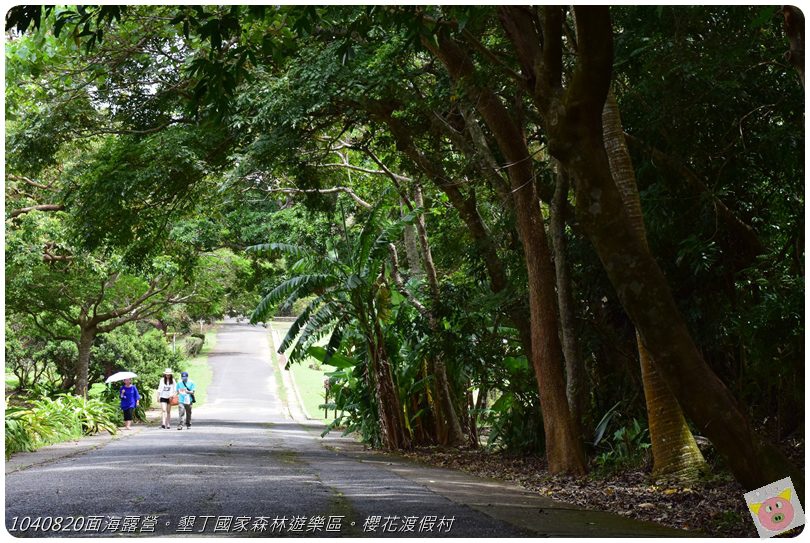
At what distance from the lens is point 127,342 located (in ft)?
113

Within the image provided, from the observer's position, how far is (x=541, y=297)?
11.1 m

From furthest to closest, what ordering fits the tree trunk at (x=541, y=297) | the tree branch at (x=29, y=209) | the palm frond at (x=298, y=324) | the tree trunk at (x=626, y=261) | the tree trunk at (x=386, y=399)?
the tree branch at (x=29, y=209)
the tree trunk at (x=386, y=399)
the palm frond at (x=298, y=324)
the tree trunk at (x=541, y=297)
the tree trunk at (x=626, y=261)

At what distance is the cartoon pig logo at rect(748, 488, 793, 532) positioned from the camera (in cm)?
591

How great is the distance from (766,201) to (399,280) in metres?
9.61

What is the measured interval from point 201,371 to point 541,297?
43860 millimetres

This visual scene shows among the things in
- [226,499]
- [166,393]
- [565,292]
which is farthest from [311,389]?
[226,499]

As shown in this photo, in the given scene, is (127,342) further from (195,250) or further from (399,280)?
(399,280)

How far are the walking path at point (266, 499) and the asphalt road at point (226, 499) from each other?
0.01m

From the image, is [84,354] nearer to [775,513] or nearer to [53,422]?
[53,422]

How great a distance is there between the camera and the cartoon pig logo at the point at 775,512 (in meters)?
5.91

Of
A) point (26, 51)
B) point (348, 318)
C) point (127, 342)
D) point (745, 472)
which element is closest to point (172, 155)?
point (26, 51)

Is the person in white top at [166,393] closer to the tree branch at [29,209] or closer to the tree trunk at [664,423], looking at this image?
the tree branch at [29,209]

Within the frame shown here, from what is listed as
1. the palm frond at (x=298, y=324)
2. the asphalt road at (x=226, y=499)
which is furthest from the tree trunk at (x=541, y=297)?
the palm frond at (x=298, y=324)

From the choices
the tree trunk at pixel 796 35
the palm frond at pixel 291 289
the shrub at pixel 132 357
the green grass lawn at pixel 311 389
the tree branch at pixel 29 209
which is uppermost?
the tree branch at pixel 29 209
